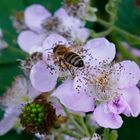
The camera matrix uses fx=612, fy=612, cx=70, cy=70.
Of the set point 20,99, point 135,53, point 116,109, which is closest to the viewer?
point 116,109

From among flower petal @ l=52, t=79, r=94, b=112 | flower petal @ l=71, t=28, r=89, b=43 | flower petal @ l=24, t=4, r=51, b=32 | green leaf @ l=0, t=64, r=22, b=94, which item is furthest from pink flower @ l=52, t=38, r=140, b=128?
green leaf @ l=0, t=64, r=22, b=94

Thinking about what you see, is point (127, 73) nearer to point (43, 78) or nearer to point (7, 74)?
point (43, 78)

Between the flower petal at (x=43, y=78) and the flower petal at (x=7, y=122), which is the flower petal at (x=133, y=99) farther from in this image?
the flower petal at (x=7, y=122)

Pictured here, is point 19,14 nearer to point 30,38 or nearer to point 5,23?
point 30,38

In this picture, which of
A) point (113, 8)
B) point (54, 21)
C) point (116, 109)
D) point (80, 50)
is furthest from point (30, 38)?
point (116, 109)

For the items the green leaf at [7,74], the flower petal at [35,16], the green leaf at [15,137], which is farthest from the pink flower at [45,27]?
the green leaf at [15,137]

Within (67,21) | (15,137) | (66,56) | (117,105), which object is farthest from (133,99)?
(15,137)
